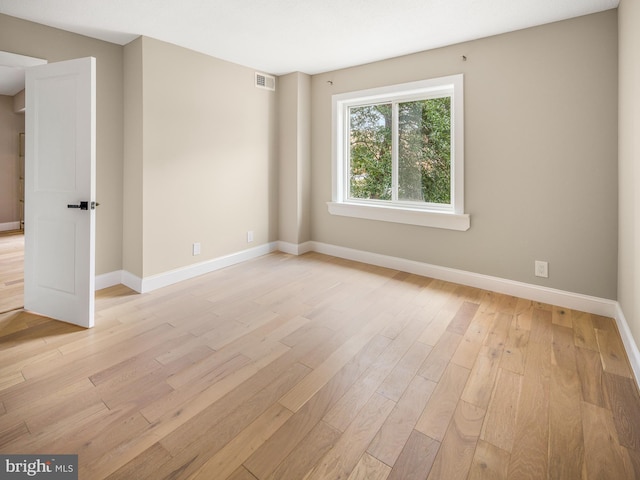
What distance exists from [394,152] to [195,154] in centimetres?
230

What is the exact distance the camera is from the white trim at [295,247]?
4.79 m

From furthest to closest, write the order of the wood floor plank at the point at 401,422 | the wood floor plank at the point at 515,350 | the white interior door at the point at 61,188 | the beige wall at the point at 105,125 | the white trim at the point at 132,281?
1. the white trim at the point at 132,281
2. the beige wall at the point at 105,125
3. the white interior door at the point at 61,188
4. the wood floor plank at the point at 515,350
5. the wood floor plank at the point at 401,422

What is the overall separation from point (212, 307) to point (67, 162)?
5.19ft

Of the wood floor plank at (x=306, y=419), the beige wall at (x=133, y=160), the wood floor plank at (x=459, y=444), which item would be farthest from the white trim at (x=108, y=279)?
the wood floor plank at (x=459, y=444)

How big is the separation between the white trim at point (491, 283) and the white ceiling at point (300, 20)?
2291 mm

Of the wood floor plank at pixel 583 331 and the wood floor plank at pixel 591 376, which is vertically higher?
the wood floor plank at pixel 583 331

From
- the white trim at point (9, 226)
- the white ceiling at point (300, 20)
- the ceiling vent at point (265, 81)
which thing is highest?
the ceiling vent at point (265, 81)

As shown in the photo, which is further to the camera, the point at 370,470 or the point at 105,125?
the point at 105,125

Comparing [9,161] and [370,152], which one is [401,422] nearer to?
[370,152]

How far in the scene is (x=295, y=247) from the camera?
4785 mm

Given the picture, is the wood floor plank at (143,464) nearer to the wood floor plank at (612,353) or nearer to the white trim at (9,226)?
the wood floor plank at (612,353)

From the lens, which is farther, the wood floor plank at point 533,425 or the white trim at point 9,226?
the white trim at point 9,226

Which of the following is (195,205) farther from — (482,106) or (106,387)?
(482,106)

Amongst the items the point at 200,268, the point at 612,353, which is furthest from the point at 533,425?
the point at 200,268
